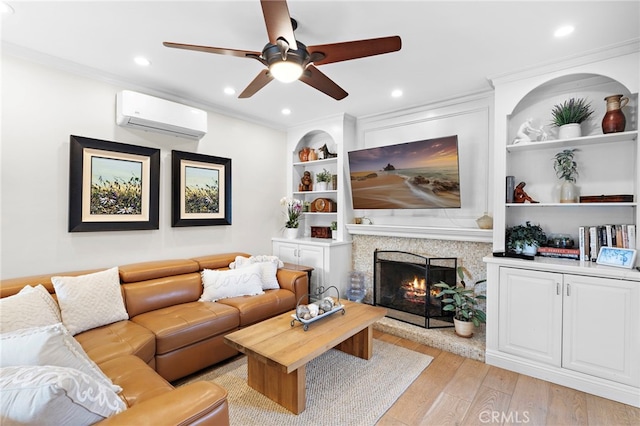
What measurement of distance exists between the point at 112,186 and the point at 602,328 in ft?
14.0

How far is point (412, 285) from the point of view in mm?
3516

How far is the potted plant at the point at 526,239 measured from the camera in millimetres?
2670

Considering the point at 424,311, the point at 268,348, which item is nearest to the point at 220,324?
the point at 268,348

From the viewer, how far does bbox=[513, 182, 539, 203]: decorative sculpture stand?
278 cm

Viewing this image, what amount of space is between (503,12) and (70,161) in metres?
3.55

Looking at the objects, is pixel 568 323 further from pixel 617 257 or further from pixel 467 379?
pixel 467 379

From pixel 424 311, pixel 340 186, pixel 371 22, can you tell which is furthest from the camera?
pixel 340 186

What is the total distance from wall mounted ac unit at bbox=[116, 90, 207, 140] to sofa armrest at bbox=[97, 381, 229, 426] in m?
2.58

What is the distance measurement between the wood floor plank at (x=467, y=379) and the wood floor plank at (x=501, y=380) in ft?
0.13

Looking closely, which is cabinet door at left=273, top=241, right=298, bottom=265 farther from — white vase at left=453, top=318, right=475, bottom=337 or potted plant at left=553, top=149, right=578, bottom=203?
potted plant at left=553, top=149, right=578, bottom=203

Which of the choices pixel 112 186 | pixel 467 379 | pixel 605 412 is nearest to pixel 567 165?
pixel 605 412

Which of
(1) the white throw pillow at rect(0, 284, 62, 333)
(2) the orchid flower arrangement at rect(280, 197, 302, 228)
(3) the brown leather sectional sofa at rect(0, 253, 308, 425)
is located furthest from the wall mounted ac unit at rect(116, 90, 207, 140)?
(1) the white throw pillow at rect(0, 284, 62, 333)

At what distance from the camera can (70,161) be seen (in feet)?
8.80

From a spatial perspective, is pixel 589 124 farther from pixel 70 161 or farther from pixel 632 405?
pixel 70 161
